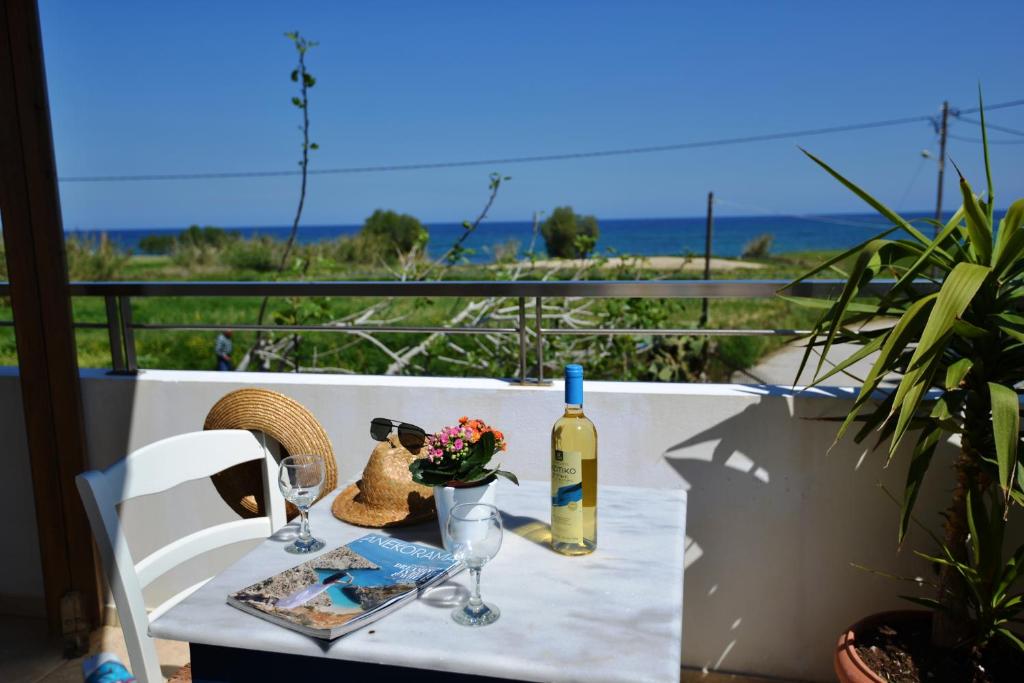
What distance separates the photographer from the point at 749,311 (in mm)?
19188

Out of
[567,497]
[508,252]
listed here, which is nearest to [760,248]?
[508,252]

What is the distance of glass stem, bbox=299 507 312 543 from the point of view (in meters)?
1.41

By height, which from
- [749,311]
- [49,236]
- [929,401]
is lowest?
[749,311]

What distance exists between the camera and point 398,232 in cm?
684

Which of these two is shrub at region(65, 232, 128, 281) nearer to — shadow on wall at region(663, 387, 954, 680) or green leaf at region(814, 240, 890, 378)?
shadow on wall at region(663, 387, 954, 680)

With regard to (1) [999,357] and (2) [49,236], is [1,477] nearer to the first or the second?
(2) [49,236]

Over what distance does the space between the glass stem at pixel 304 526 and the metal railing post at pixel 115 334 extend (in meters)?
1.45

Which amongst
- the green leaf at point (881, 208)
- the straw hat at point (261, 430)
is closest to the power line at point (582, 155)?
the straw hat at point (261, 430)

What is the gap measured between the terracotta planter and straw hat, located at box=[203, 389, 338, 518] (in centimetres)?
133

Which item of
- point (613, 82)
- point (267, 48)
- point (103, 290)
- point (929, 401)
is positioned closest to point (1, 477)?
point (103, 290)

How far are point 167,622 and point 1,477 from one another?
2.14 m

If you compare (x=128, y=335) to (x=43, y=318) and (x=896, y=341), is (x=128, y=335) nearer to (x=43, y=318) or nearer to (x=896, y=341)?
(x=43, y=318)

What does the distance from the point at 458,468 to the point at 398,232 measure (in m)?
5.78

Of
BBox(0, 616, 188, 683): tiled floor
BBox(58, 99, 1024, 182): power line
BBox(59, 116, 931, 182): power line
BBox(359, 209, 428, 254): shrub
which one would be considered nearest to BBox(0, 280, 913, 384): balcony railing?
BBox(0, 616, 188, 683): tiled floor
